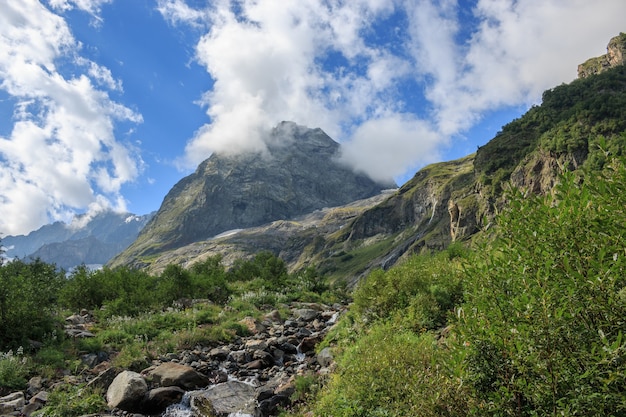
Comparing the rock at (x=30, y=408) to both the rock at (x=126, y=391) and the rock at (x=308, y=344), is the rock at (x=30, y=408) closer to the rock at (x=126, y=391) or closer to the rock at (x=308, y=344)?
the rock at (x=126, y=391)

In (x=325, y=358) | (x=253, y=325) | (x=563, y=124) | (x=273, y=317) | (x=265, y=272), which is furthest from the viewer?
(x=563, y=124)

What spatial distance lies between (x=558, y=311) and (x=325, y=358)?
510 inches

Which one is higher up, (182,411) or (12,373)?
(12,373)

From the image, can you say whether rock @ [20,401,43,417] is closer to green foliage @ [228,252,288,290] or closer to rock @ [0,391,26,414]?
rock @ [0,391,26,414]

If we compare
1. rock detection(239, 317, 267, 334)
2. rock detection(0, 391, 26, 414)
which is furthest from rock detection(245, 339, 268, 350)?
rock detection(0, 391, 26, 414)

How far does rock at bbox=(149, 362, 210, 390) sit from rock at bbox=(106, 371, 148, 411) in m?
0.81

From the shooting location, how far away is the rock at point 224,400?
42.3 feet

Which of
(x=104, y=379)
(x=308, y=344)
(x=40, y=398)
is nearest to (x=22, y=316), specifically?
(x=104, y=379)

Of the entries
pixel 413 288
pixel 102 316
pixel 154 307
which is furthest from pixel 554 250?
pixel 154 307

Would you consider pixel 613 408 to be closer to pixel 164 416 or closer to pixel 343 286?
pixel 164 416

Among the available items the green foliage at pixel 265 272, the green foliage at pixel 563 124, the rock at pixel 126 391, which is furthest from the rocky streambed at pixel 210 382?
the green foliage at pixel 563 124

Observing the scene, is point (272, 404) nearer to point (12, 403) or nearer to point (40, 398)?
point (40, 398)

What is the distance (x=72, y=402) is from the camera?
481 inches

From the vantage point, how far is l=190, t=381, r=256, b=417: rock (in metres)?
12.9
